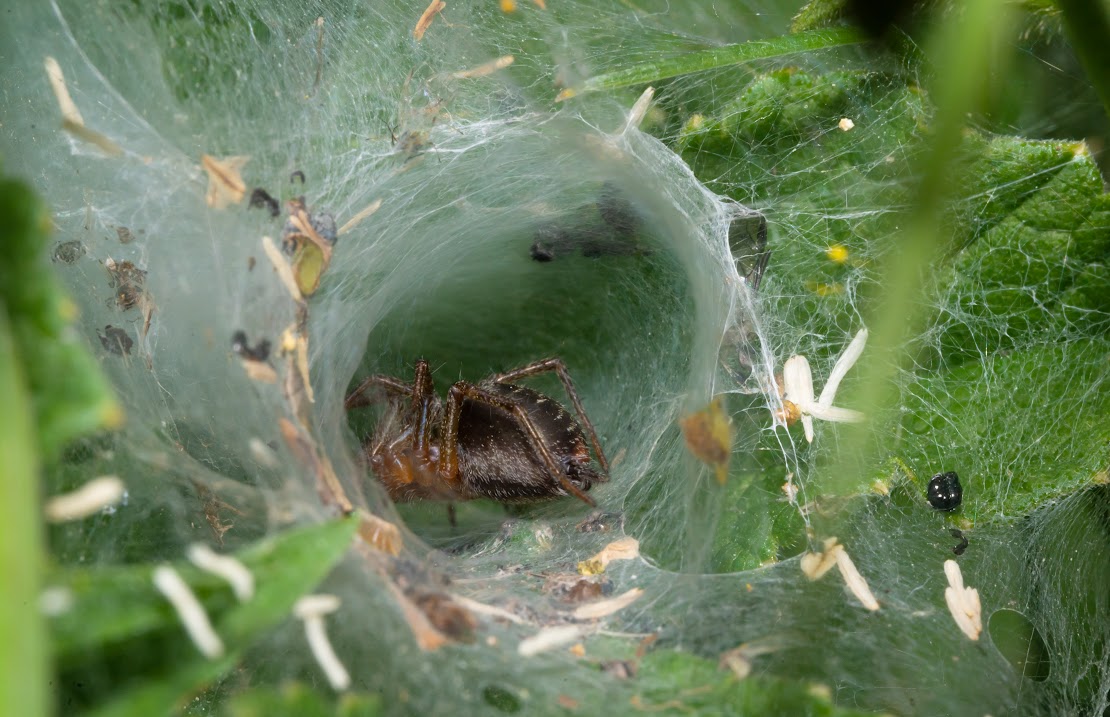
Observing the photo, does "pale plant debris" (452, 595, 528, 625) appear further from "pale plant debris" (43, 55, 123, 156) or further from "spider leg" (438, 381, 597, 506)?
"pale plant debris" (43, 55, 123, 156)

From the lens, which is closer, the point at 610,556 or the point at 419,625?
the point at 419,625

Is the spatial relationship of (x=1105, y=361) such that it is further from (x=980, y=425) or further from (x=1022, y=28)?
(x=1022, y=28)

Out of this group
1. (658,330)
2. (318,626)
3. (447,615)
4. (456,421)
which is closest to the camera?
(318,626)

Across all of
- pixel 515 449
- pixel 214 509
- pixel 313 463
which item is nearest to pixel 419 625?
pixel 313 463

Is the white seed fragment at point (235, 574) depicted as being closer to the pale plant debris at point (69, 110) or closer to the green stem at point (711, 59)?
the pale plant debris at point (69, 110)

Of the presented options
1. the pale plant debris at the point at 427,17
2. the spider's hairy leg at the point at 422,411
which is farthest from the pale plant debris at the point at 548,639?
the pale plant debris at the point at 427,17

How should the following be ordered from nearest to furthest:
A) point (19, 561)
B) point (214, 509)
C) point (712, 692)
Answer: point (19, 561)
point (712, 692)
point (214, 509)

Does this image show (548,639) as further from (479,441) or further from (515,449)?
(479,441)
